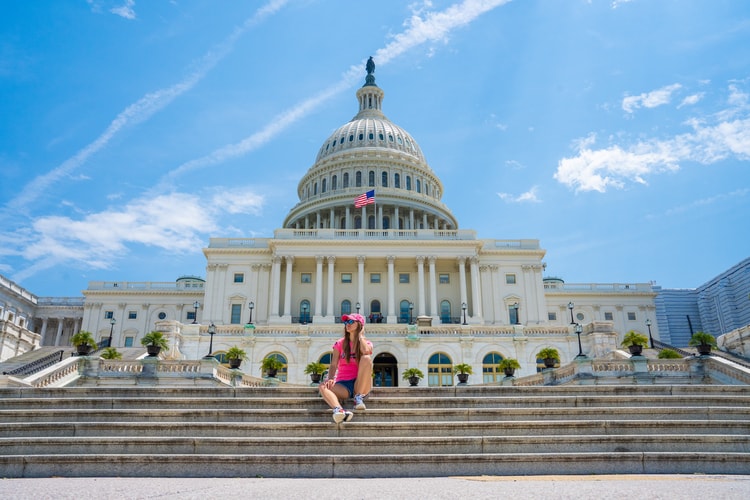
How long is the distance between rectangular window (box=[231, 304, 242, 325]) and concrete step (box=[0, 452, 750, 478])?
59.5 metres

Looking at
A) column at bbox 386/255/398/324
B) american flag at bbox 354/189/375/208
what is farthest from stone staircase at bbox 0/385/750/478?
american flag at bbox 354/189/375/208

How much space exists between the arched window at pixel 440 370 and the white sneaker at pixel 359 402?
3328cm

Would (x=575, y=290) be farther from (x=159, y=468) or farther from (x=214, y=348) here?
(x=159, y=468)

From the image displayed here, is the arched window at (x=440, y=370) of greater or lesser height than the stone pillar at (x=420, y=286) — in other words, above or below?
below

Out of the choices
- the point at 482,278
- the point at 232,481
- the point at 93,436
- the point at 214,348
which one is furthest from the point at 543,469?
the point at 482,278

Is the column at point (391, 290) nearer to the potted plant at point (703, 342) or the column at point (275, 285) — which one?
the column at point (275, 285)

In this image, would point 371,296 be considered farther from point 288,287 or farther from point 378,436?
point 378,436

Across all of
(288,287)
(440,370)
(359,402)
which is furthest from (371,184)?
(359,402)

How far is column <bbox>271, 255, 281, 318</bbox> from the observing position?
6755 cm

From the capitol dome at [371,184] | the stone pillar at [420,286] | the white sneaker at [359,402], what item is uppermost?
the capitol dome at [371,184]

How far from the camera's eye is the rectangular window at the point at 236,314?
69.9 m

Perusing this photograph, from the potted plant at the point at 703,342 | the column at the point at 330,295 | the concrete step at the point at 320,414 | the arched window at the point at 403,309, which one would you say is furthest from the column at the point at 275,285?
the concrete step at the point at 320,414

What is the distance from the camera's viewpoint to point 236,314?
231 feet

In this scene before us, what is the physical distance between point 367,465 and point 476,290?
59475mm
